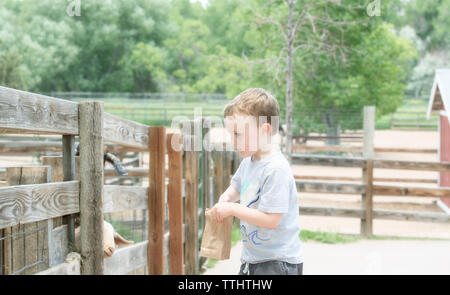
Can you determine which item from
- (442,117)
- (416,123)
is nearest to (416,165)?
(442,117)

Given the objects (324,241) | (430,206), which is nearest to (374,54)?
(430,206)

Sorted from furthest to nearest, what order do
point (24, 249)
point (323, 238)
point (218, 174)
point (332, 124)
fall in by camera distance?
point (332, 124)
point (323, 238)
point (218, 174)
point (24, 249)

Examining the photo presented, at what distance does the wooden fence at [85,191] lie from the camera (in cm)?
171

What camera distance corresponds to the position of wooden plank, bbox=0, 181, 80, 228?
5.35ft

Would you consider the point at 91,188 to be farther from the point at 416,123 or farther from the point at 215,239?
the point at 416,123

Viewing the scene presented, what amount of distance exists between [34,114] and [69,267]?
0.67m

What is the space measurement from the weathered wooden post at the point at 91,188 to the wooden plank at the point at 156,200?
2.79ft

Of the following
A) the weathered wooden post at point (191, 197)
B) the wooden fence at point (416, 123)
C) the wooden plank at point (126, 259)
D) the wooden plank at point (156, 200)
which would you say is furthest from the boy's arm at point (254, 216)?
the wooden fence at point (416, 123)

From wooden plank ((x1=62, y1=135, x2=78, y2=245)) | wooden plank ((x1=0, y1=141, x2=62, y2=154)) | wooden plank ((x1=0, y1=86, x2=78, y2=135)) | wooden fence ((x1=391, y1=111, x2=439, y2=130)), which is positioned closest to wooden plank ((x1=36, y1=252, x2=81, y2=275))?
wooden plank ((x1=62, y1=135, x2=78, y2=245))

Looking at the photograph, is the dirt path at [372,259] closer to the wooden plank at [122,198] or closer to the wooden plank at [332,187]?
the wooden plank at [332,187]

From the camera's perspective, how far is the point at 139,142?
2.89 metres

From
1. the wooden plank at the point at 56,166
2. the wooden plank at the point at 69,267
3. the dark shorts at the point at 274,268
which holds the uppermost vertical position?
the wooden plank at the point at 56,166

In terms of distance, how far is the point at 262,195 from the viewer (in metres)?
1.62
